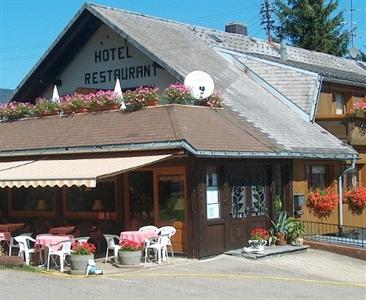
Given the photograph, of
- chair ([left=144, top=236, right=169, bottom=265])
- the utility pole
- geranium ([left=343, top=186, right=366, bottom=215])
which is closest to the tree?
the utility pole

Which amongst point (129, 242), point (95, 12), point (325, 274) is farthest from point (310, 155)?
point (95, 12)

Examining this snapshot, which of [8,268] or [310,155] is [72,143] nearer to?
[8,268]

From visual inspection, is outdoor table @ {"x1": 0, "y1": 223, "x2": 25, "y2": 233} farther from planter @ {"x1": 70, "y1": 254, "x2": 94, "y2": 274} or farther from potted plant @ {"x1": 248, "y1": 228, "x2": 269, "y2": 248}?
potted plant @ {"x1": 248, "y1": 228, "x2": 269, "y2": 248}

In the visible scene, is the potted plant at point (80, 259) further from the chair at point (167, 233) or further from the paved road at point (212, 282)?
the chair at point (167, 233)

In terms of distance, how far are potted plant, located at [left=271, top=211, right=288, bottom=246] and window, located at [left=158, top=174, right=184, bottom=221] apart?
2.82m

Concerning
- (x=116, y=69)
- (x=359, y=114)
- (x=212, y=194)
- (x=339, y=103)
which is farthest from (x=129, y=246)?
(x=339, y=103)

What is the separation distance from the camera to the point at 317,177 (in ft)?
66.1

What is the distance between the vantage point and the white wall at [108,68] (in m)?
21.4

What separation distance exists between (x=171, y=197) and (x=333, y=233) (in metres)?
5.96

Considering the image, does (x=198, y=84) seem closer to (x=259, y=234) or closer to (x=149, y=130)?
(x=149, y=130)

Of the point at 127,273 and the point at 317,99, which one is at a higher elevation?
the point at 317,99

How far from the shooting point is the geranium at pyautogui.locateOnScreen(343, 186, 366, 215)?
2081 centimetres

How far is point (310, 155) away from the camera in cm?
1825

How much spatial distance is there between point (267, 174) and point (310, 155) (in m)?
1.32
